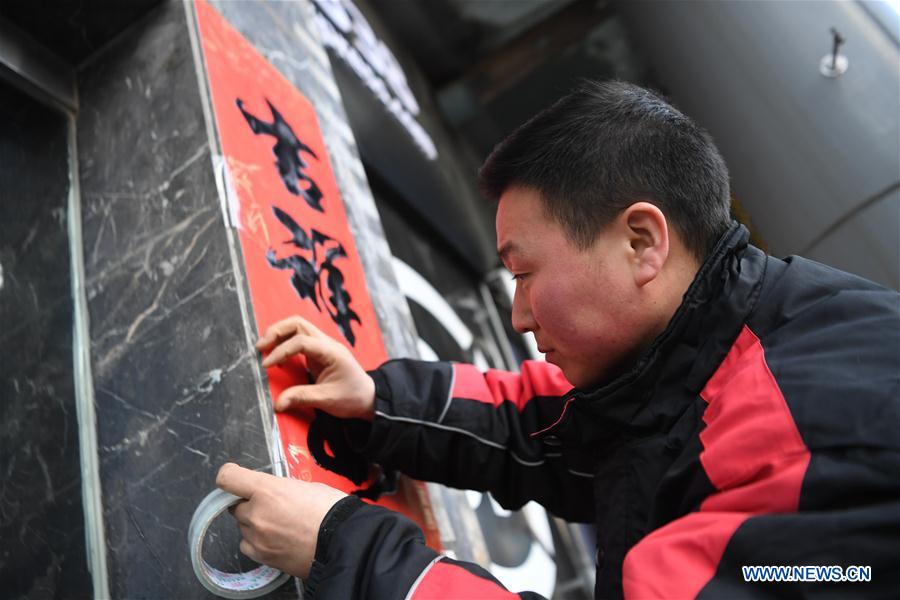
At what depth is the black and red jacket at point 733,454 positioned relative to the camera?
2.23 ft

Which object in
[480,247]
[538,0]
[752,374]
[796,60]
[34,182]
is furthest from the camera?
[538,0]

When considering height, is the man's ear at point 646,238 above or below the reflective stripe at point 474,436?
above

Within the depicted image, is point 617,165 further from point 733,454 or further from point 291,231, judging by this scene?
point 291,231

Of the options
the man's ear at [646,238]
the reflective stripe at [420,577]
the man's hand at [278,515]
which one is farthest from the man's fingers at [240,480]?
the man's ear at [646,238]

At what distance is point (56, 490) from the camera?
1.07m

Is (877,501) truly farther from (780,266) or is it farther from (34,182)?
(34,182)

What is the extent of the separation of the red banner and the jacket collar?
0.43 metres

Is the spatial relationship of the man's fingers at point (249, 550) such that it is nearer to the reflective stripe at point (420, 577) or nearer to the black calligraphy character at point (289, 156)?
the reflective stripe at point (420, 577)

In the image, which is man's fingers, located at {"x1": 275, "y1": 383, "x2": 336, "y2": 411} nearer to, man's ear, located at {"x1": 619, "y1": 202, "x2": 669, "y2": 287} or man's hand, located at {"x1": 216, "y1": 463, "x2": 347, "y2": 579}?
man's hand, located at {"x1": 216, "y1": 463, "x2": 347, "y2": 579}

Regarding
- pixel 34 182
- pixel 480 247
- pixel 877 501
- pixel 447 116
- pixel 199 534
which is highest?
pixel 34 182

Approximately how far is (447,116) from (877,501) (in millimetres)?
4303

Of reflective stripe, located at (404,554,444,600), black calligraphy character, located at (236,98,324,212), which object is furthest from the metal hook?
reflective stripe, located at (404,554,444,600)

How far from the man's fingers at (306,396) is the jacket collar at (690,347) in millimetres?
403

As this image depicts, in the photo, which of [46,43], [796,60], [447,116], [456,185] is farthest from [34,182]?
[447,116]
